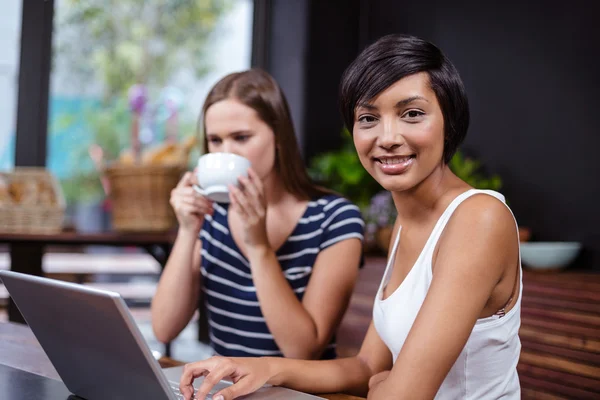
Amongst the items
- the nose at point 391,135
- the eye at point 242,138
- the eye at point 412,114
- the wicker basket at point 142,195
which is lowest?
the wicker basket at point 142,195

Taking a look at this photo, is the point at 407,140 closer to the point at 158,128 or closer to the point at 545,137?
the point at 545,137

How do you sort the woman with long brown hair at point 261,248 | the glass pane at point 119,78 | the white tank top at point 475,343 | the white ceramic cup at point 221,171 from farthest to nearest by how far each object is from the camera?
1. the glass pane at point 119,78
2. the woman with long brown hair at point 261,248
3. the white ceramic cup at point 221,171
4. the white tank top at point 475,343

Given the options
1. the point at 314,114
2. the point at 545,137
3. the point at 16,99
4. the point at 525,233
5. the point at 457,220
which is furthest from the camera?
the point at 314,114

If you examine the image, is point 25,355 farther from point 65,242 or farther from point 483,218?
point 65,242

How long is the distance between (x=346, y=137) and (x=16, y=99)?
61.1 inches

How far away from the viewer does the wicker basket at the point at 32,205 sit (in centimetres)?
248

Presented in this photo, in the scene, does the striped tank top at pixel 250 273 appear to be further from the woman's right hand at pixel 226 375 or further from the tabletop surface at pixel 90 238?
the tabletop surface at pixel 90 238

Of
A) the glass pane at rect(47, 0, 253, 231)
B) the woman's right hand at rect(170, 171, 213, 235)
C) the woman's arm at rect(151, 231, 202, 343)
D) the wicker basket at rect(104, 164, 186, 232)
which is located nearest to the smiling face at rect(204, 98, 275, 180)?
the woman's right hand at rect(170, 171, 213, 235)

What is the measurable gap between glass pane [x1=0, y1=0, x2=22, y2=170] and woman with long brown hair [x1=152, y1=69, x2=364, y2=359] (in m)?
1.73

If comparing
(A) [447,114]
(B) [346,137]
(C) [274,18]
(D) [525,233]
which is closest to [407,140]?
(A) [447,114]

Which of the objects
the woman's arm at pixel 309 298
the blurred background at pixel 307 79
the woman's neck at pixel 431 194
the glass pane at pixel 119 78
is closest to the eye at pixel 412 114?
the woman's neck at pixel 431 194

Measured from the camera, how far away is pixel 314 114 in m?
3.72

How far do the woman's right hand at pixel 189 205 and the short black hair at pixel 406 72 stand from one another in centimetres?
63

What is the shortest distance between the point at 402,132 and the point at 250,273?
736mm
